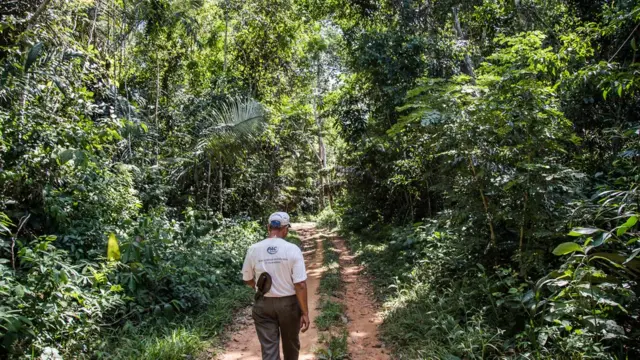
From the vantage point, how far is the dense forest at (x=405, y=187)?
12.1ft

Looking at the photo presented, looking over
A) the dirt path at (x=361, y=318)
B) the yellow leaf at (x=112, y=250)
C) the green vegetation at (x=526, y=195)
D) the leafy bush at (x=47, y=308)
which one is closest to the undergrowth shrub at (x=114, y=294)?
the leafy bush at (x=47, y=308)

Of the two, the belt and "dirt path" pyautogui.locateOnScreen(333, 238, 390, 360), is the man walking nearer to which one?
the belt

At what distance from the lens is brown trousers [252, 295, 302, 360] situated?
329 cm

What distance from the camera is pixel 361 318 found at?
615cm

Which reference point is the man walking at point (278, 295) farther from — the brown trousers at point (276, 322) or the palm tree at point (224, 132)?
the palm tree at point (224, 132)

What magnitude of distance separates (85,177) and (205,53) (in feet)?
31.2

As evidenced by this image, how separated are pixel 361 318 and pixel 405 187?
6078 millimetres

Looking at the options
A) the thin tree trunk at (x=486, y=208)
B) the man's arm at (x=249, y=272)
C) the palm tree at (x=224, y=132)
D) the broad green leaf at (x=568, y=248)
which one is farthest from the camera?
the palm tree at (x=224, y=132)

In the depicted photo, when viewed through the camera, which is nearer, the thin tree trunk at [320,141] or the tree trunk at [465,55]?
the tree trunk at [465,55]

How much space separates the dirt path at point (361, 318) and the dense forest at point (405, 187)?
26 centimetres

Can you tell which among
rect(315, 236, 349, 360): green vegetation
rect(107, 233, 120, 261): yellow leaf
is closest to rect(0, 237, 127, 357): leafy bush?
rect(107, 233, 120, 261): yellow leaf

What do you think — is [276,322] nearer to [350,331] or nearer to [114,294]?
[350,331]

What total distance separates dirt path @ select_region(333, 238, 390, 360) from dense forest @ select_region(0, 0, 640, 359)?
0.26 metres

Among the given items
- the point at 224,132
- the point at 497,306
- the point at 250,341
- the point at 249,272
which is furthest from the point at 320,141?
the point at 249,272
